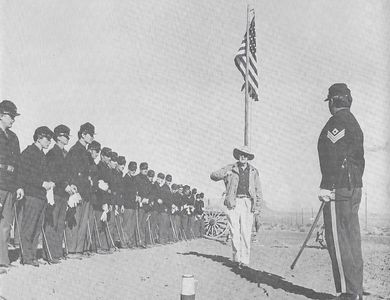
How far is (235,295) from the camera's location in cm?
562

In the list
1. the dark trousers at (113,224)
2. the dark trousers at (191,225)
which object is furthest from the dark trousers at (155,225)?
the dark trousers at (191,225)

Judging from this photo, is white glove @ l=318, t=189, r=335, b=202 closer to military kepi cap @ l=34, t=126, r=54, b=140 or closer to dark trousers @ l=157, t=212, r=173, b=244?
military kepi cap @ l=34, t=126, r=54, b=140

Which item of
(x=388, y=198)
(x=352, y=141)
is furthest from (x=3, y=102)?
(x=388, y=198)

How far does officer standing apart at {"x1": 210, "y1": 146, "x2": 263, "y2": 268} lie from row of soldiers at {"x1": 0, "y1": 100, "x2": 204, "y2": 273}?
7.96 ft

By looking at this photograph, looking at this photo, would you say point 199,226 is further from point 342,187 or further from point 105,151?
point 342,187

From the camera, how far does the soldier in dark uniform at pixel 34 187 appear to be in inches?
277

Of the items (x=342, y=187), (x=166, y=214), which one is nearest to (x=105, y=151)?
(x=166, y=214)

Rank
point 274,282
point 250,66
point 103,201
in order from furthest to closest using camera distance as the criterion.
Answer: point 250,66 → point 103,201 → point 274,282

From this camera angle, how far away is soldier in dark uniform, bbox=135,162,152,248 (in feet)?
39.3

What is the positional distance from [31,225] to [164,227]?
7270 millimetres

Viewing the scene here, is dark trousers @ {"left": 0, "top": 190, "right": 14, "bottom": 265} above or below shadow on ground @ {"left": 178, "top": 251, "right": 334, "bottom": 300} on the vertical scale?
above

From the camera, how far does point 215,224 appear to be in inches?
787

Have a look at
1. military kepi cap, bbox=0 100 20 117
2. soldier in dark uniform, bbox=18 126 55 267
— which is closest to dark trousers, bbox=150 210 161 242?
soldier in dark uniform, bbox=18 126 55 267

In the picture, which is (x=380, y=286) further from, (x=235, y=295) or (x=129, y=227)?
(x=129, y=227)
